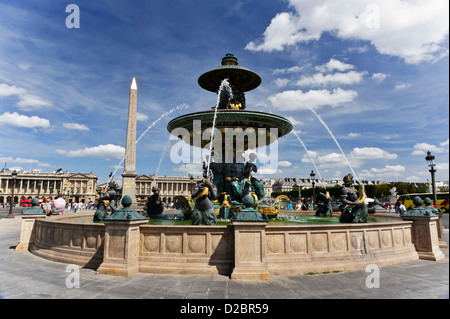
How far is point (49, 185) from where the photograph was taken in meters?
123

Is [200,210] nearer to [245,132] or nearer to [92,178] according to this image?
[245,132]

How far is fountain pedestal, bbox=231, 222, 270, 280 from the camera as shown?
5852 millimetres

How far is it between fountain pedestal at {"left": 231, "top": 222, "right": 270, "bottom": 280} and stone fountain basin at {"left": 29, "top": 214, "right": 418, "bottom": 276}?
2 cm

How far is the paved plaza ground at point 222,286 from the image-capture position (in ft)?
15.9

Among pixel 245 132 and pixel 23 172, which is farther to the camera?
pixel 23 172

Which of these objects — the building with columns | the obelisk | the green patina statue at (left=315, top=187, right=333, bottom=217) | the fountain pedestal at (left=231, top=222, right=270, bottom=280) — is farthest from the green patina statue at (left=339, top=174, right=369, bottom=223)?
the building with columns

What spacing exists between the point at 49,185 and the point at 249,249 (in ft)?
461

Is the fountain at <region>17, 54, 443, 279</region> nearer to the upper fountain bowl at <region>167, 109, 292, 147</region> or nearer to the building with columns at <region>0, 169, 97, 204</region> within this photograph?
the upper fountain bowl at <region>167, 109, 292, 147</region>

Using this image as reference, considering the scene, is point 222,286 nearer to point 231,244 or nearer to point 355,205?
point 231,244

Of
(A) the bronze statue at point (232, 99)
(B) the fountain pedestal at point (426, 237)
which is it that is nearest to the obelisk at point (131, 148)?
(A) the bronze statue at point (232, 99)

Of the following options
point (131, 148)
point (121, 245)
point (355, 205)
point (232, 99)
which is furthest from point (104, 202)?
point (131, 148)
